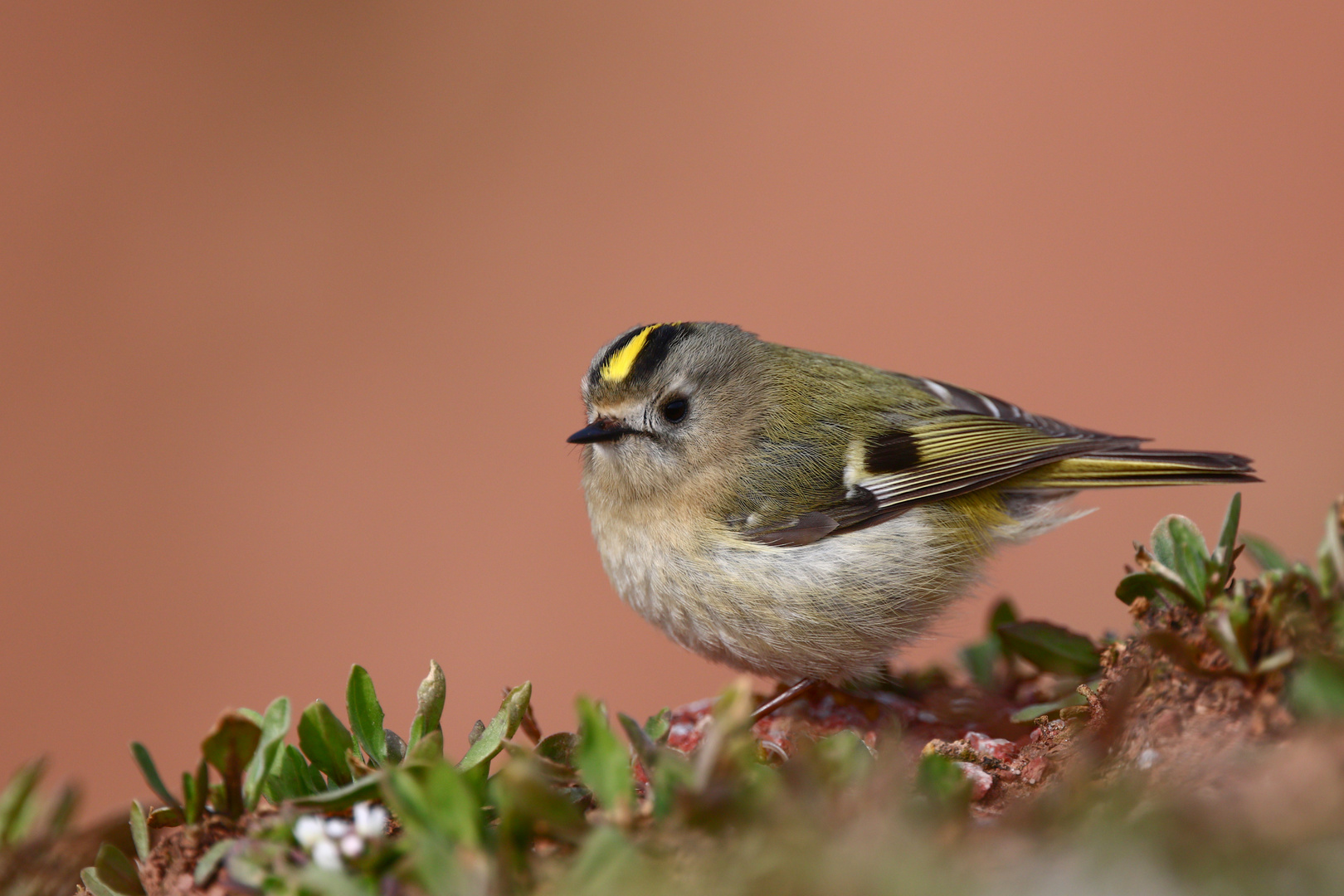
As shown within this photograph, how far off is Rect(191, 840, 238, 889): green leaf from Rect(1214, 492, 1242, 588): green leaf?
0.83m

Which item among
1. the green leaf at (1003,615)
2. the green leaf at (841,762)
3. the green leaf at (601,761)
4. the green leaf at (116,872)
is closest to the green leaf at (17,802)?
the green leaf at (116,872)

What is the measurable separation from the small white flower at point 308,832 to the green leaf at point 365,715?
0.47 ft

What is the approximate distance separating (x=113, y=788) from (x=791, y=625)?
259 centimetres

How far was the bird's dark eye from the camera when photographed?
162 cm

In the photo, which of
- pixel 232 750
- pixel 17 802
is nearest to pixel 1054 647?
pixel 232 750

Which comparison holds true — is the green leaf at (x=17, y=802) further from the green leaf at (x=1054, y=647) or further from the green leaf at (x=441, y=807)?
the green leaf at (x=1054, y=647)

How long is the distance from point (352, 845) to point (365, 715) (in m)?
0.18

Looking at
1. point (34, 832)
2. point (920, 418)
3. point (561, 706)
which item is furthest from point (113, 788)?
point (920, 418)

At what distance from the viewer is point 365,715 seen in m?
0.88

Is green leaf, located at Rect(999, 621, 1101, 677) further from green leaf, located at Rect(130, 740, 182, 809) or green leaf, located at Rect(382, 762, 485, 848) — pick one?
green leaf, located at Rect(130, 740, 182, 809)

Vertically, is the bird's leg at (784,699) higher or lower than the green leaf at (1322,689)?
lower

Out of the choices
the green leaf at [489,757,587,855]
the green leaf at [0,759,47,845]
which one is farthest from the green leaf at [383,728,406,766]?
the green leaf at [0,759,47,845]

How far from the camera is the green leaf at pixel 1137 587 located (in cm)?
89

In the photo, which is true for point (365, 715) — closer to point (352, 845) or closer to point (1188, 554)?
point (352, 845)
